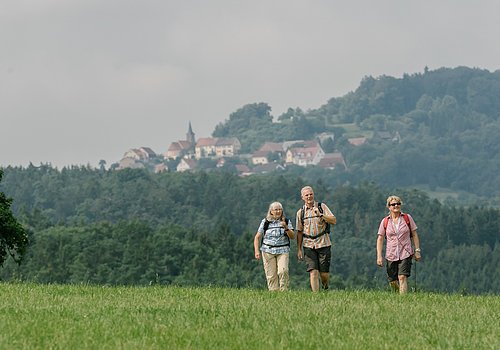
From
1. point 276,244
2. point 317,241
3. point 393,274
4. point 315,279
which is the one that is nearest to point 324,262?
point 315,279

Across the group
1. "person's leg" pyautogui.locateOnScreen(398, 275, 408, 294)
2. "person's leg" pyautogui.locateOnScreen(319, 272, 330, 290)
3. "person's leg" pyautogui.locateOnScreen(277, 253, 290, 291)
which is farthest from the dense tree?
"person's leg" pyautogui.locateOnScreen(398, 275, 408, 294)

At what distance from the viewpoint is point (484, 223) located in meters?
186

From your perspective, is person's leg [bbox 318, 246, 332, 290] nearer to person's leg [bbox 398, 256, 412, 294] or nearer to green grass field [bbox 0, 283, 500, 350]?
person's leg [bbox 398, 256, 412, 294]

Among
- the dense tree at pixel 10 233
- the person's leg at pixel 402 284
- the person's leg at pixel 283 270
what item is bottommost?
the person's leg at pixel 402 284

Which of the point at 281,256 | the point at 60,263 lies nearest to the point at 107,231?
the point at 60,263

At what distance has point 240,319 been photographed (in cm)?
1300

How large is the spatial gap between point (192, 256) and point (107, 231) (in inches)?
419

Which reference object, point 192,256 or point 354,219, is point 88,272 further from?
point 354,219

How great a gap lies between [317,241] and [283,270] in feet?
2.32

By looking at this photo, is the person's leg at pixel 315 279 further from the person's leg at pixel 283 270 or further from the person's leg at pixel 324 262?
the person's leg at pixel 283 270

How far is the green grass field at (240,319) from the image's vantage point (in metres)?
11.4

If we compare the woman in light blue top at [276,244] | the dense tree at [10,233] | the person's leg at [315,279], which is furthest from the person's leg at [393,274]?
the dense tree at [10,233]

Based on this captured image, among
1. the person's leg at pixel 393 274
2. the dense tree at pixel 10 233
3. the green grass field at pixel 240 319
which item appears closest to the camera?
the green grass field at pixel 240 319

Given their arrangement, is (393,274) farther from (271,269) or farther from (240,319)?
(240,319)
